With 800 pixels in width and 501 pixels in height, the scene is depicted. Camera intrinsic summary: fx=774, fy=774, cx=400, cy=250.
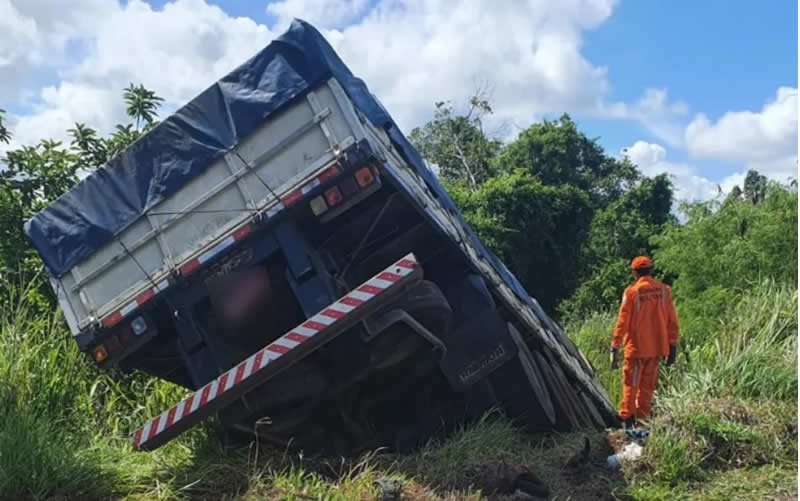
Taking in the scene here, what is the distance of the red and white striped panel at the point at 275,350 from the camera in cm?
461

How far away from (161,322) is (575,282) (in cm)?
2091

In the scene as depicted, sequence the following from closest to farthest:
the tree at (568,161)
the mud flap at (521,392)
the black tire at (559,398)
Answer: the mud flap at (521,392) < the black tire at (559,398) < the tree at (568,161)

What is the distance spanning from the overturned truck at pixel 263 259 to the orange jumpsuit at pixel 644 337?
1713mm

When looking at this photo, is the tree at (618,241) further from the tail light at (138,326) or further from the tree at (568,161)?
the tail light at (138,326)

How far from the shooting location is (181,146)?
503cm

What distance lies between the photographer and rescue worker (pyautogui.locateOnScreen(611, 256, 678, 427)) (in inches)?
250

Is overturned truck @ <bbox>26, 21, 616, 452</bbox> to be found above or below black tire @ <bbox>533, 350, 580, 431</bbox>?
above

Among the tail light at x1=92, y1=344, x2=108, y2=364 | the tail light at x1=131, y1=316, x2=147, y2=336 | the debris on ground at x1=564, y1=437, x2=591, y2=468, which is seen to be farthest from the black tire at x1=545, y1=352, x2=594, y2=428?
the tail light at x1=92, y1=344, x2=108, y2=364

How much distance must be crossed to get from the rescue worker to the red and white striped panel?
255cm

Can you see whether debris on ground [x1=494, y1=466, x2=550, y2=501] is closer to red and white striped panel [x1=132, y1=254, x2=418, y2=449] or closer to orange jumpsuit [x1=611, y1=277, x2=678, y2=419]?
→ red and white striped panel [x1=132, y1=254, x2=418, y2=449]

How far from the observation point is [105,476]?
15.6ft

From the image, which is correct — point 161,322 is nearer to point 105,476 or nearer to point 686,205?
point 105,476

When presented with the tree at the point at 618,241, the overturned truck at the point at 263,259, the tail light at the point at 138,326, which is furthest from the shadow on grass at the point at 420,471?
the tree at the point at 618,241

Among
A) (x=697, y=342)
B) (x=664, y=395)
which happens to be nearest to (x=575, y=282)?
(x=697, y=342)
